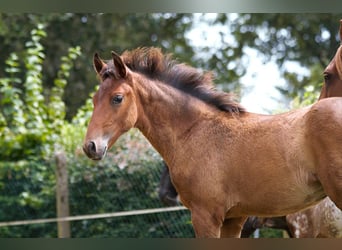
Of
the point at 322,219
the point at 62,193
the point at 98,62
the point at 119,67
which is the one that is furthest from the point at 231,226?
the point at 62,193

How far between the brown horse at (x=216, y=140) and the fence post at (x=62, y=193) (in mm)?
3717

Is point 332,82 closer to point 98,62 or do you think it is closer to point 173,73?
point 173,73

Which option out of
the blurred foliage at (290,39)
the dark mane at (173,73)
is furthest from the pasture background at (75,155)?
the dark mane at (173,73)

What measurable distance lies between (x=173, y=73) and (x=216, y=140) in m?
0.66

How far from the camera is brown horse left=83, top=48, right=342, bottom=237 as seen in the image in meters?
3.99

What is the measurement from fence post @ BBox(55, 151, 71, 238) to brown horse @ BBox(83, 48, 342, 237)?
146 inches

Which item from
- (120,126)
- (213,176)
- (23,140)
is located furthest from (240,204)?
(23,140)

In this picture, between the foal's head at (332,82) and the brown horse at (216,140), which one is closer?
the brown horse at (216,140)

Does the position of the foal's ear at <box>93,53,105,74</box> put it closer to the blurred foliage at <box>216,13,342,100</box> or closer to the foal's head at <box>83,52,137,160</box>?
the foal's head at <box>83,52,137,160</box>

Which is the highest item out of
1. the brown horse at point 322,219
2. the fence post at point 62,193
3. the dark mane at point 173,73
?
the dark mane at point 173,73

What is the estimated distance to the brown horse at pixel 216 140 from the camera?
399 cm

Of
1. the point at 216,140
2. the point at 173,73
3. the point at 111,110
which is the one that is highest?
the point at 173,73

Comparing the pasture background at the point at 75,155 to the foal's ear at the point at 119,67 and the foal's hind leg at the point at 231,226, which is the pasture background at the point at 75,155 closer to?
the foal's hind leg at the point at 231,226

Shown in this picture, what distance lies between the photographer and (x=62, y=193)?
8148 mm
